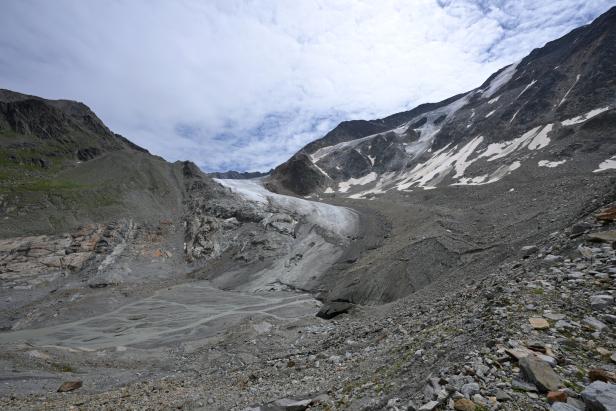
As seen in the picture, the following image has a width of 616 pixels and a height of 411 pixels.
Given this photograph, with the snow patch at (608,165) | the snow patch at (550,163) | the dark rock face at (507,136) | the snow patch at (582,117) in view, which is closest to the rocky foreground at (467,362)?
the snow patch at (608,165)

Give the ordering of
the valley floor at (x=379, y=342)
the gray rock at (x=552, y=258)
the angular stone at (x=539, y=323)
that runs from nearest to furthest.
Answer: the valley floor at (x=379, y=342) < the angular stone at (x=539, y=323) < the gray rock at (x=552, y=258)

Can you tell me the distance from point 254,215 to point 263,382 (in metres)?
51.7

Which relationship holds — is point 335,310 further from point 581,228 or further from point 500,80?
point 500,80

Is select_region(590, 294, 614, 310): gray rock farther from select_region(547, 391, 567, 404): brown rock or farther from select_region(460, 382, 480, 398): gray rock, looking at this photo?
select_region(460, 382, 480, 398): gray rock

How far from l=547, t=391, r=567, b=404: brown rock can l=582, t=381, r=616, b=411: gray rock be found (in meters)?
0.22

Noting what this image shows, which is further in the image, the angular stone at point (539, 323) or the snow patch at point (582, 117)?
the snow patch at point (582, 117)

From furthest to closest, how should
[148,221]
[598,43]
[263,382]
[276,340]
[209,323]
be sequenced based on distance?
[598,43] < [148,221] < [209,323] < [276,340] < [263,382]

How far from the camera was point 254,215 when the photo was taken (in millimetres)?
63156

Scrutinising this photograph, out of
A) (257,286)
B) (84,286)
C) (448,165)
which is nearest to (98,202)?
(84,286)

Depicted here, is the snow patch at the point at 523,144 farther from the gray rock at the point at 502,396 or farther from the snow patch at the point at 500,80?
the gray rock at the point at 502,396

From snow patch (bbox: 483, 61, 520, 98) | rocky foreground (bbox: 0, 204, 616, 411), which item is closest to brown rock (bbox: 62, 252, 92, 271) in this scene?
rocky foreground (bbox: 0, 204, 616, 411)

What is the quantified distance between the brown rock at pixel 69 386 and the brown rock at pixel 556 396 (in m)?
20.4

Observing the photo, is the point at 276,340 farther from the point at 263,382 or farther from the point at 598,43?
the point at 598,43

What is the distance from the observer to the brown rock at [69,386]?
16.7m
